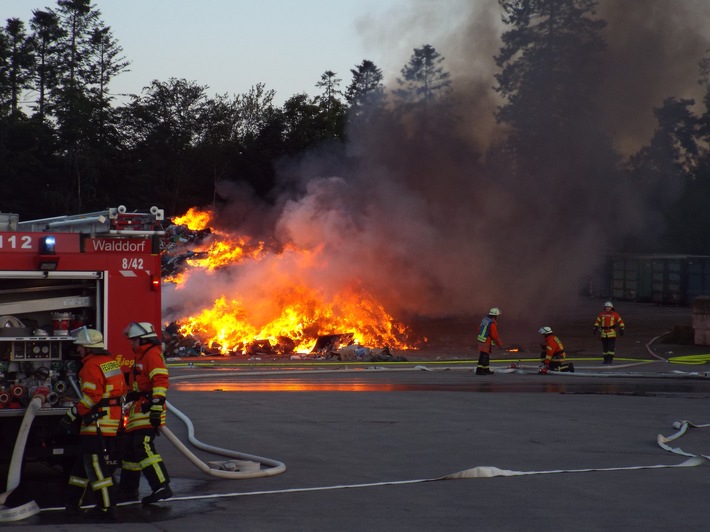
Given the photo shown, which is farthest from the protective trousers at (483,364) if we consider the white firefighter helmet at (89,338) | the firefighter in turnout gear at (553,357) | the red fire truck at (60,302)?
the white firefighter helmet at (89,338)

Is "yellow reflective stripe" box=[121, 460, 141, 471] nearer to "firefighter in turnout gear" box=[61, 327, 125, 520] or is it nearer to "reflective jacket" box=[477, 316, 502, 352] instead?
"firefighter in turnout gear" box=[61, 327, 125, 520]

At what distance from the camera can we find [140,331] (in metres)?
9.28

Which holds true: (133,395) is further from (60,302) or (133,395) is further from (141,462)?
(60,302)

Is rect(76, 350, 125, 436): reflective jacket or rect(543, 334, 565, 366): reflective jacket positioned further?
rect(543, 334, 565, 366): reflective jacket

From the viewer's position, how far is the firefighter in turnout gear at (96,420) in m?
8.72

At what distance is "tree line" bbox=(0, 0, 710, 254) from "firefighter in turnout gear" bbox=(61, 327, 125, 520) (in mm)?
26839

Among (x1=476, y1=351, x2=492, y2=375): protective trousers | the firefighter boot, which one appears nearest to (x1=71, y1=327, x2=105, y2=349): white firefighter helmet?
the firefighter boot

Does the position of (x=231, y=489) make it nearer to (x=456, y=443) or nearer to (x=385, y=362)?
(x=456, y=443)

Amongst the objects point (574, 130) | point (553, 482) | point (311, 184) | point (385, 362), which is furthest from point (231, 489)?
point (574, 130)

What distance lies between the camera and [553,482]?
993 centimetres

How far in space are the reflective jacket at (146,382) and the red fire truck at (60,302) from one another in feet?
2.10

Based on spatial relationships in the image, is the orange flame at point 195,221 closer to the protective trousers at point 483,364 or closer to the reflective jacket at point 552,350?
the protective trousers at point 483,364

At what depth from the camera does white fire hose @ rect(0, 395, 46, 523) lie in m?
8.34

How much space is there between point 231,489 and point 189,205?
49.6 metres
